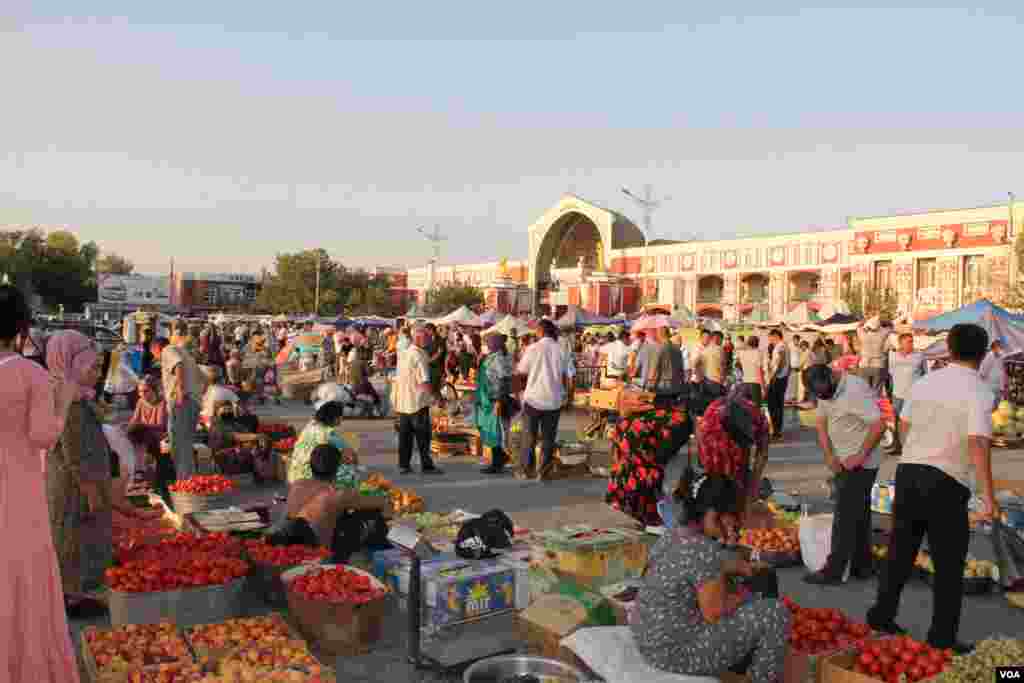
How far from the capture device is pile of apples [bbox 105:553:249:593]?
15.5 feet

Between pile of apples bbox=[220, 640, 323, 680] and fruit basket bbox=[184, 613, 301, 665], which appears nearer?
pile of apples bbox=[220, 640, 323, 680]

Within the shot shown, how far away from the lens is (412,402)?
9.80 metres

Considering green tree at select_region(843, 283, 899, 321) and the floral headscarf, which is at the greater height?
green tree at select_region(843, 283, 899, 321)

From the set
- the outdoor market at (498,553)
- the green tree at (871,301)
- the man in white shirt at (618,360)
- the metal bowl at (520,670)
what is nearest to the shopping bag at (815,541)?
the outdoor market at (498,553)

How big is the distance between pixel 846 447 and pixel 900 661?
227cm

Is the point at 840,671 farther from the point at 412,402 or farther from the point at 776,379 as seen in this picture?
the point at 776,379

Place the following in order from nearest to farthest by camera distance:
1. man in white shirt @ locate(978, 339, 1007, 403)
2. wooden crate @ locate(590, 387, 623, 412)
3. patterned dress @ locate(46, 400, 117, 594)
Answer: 1. patterned dress @ locate(46, 400, 117, 594)
2. man in white shirt @ locate(978, 339, 1007, 403)
3. wooden crate @ locate(590, 387, 623, 412)

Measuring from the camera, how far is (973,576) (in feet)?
19.7

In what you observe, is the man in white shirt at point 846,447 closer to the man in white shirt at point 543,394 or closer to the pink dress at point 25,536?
the man in white shirt at point 543,394

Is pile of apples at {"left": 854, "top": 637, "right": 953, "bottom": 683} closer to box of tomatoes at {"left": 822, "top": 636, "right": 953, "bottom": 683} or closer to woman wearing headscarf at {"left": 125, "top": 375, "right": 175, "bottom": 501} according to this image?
box of tomatoes at {"left": 822, "top": 636, "right": 953, "bottom": 683}

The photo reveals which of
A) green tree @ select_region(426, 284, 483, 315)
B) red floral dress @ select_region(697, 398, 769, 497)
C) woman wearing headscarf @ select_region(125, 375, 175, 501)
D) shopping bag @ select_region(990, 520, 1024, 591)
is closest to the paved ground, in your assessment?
shopping bag @ select_region(990, 520, 1024, 591)

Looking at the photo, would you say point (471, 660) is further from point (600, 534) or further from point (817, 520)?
point (817, 520)

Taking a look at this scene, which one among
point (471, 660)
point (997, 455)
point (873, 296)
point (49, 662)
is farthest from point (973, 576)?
point (873, 296)

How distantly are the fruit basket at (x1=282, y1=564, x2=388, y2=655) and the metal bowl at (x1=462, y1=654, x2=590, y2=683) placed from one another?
101 cm
